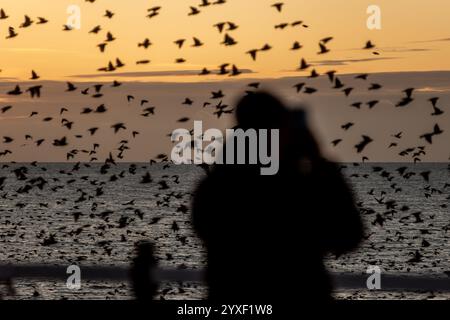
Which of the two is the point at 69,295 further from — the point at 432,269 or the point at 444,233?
the point at 444,233

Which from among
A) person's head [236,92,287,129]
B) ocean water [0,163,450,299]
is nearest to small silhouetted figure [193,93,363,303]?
person's head [236,92,287,129]

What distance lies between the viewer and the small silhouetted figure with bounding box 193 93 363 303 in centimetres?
573

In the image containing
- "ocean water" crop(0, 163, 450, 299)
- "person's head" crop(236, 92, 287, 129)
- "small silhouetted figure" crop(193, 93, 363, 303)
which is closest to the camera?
"small silhouetted figure" crop(193, 93, 363, 303)

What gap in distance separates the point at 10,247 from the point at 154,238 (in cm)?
1268

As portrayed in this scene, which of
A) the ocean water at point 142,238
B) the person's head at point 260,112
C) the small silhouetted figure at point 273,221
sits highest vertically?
the person's head at point 260,112

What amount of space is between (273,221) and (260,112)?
2.23 ft

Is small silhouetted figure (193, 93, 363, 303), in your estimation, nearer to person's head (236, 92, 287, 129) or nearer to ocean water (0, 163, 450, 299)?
person's head (236, 92, 287, 129)

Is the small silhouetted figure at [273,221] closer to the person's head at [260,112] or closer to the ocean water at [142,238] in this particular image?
the person's head at [260,112]

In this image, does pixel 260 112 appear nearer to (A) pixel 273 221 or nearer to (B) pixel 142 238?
(A) pixel 273 221

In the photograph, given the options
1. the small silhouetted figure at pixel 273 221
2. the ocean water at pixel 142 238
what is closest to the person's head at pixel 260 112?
the small silhouetted figure at pixel 273 221

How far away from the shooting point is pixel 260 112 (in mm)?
5980

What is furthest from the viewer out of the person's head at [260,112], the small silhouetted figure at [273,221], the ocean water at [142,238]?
the ocean water at [142,238]

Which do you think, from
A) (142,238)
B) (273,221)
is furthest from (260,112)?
(142,238)

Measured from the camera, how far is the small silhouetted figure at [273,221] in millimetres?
5730
